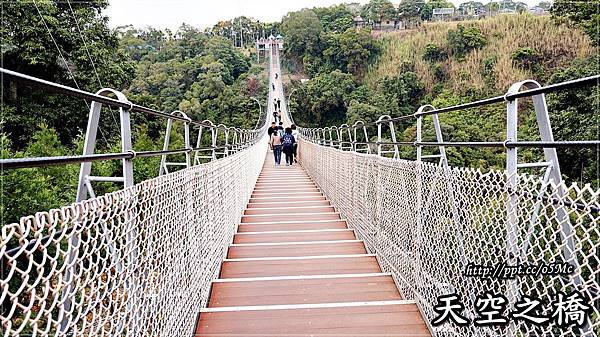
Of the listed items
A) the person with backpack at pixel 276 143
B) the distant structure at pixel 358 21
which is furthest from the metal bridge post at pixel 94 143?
the distant structure at pixel 358 21

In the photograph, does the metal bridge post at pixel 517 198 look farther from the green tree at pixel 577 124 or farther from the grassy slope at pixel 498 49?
the grassy slope at pixel 498 49

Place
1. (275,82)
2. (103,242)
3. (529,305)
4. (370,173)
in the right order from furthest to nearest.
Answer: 1. (275,82)
2. (370,173)
3. (529,305)
4. (103,242)

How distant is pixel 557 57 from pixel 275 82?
2735 centimetres

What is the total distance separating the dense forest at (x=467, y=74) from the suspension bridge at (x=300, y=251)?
→ 7.72 metres

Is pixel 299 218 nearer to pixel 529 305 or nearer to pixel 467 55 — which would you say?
pixel 529 305

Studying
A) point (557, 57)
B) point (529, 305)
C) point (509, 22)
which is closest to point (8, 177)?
point (529, 305)

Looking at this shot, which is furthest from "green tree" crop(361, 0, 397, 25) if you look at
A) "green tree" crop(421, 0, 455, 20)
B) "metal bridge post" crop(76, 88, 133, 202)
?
"metal bridge post" crop(76, 88, 133, 202)

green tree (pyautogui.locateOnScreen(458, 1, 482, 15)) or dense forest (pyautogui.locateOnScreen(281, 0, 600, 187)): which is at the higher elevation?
green tree (pyautogui.locateOnScreen(458, 1, 482, 15))

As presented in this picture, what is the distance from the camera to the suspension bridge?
3.23ft

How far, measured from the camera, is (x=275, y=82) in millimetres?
45781

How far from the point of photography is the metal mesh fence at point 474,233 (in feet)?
3.68

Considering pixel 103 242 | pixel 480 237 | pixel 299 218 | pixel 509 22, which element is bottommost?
pixel 299 218

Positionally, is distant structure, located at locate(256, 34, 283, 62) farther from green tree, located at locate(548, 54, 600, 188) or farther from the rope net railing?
the rope net railing

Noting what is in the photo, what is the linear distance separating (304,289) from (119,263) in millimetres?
1512
